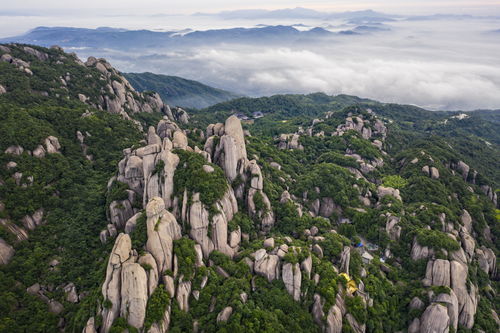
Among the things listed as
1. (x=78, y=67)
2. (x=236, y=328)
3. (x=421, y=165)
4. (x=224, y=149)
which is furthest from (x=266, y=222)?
(x=78, y=67)

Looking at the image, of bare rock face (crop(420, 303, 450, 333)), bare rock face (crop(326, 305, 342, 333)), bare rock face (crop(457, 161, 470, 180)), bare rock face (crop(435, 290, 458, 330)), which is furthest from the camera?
bare rock face (crop(457, 161, 470, 180))

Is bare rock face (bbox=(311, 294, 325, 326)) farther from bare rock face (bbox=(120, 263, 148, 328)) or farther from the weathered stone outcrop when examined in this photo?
bare rock face (bbox=(120, 263, 148, 328))

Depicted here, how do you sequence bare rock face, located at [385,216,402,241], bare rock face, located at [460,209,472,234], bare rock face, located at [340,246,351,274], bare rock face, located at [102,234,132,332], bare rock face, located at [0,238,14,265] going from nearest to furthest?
1. bare rock face, located at [102,234,132,332]
2. bare rock face, located at [0,238,14,265]
3. bare rock face, located at [340,246,351,274]
4. bare rock face, located at [385,216,402,241]
5. bare rock face, located at [460,209,472,234]

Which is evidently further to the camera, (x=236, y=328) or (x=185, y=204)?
(x=185, y=204)

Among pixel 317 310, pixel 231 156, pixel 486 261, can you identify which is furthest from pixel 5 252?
pixel 486 261

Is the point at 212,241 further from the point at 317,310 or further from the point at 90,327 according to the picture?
the point at 90,327

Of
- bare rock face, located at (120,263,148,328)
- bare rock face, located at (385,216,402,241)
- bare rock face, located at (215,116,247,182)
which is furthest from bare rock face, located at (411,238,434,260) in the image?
bare rock face, located at (120,263,148,328)

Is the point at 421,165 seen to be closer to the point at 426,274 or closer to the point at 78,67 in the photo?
the point at 426,274
